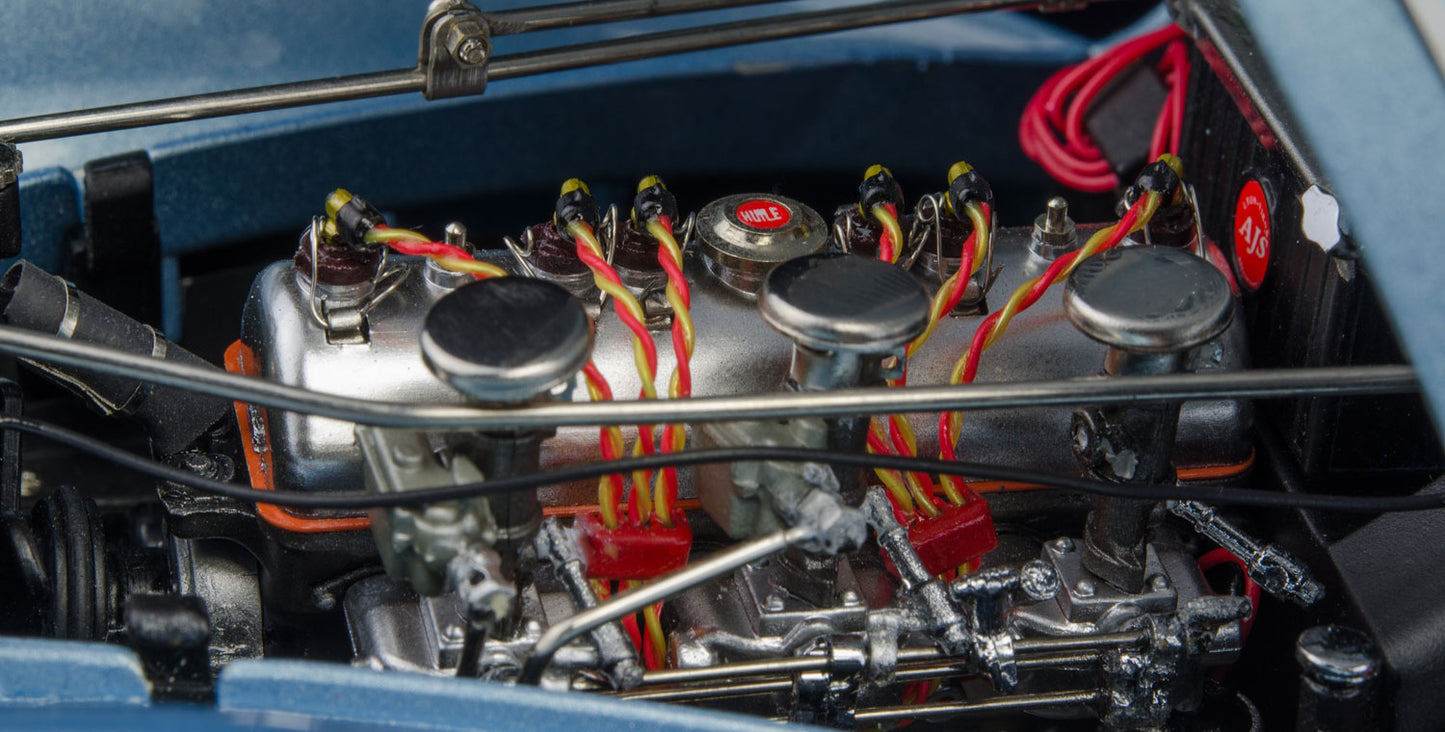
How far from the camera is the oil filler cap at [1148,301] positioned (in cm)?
110

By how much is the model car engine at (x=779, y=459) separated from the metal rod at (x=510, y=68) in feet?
0.10

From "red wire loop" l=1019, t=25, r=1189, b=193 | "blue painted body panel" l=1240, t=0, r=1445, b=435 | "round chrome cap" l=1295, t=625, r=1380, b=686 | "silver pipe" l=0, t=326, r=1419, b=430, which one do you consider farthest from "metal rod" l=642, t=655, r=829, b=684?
"red wire loop" l=1019, t=25, r=1189, b=193

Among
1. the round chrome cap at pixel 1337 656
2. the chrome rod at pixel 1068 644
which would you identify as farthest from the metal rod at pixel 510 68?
the round chrome cap at pixel 1337 656

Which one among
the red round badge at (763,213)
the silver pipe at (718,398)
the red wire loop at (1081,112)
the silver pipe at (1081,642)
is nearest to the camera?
the silver pipe at (718,398)

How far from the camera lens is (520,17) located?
4.57ft

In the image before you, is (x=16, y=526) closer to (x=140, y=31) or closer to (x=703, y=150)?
(x=140, y=31)

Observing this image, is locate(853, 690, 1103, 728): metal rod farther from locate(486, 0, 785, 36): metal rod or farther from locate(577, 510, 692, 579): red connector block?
locate(486, 0, 785, 36): metal rod

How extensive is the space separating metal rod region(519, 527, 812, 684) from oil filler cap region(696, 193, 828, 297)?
0.97 ft

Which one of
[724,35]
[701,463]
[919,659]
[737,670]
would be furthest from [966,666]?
[724,35]

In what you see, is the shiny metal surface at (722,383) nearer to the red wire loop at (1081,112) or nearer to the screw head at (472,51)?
the screw head at (472,51)

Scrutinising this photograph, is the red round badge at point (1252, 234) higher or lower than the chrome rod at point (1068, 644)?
higher

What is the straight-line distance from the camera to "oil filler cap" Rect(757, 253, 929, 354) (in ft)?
3.49

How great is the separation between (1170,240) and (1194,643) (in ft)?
1.24

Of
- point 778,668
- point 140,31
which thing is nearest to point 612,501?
point 778,668
